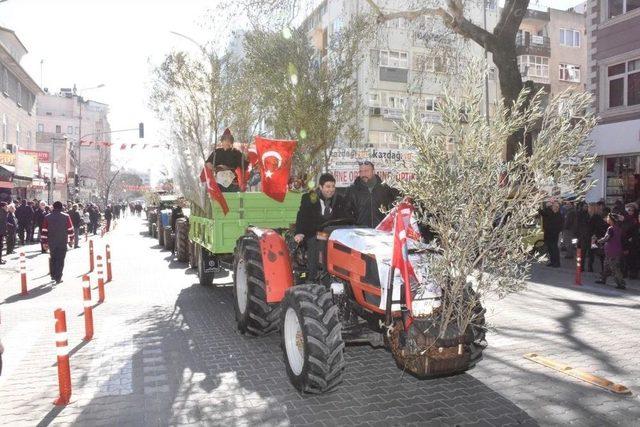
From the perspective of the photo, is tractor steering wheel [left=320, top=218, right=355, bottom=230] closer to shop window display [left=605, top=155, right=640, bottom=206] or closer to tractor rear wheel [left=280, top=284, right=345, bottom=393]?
tractor rear wheel [left=280, top=284, right=345, bottom=393]

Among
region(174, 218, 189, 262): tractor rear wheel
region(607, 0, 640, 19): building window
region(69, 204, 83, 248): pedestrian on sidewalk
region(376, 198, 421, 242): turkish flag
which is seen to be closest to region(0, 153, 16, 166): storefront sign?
region(69, 204, 83, 248): pedestrian on sidewalk

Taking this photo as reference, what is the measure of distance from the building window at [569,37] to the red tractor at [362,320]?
40.2 metres

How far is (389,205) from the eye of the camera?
5.87 metres

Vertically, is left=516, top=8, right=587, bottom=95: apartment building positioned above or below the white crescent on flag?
above

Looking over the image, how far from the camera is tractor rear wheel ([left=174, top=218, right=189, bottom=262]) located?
14.7 meters

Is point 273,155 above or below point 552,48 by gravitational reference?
below

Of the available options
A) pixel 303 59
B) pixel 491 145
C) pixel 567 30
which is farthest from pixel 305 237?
pixel 567 30

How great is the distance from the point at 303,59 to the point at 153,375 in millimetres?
16559

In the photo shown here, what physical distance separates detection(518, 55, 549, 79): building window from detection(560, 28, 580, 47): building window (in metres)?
2.41

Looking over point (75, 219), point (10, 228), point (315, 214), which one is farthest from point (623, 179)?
Answer: point (10, 228)

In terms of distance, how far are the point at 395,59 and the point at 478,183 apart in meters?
36.2

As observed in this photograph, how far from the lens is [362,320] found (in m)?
5.36

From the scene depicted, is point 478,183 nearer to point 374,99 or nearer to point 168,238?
point 168,238

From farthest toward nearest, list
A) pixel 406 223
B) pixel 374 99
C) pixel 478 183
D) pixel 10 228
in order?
pixel 374 99 < pixel 10 228 < pixel 406 223 < pixel 478 183
